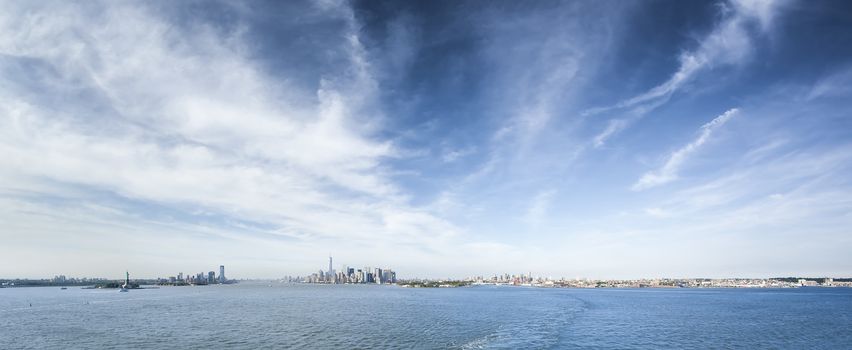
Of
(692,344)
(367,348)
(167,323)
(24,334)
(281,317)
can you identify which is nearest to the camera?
(367,348)

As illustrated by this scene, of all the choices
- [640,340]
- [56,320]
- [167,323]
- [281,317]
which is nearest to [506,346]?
[640,340]

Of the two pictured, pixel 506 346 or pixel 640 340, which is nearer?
pixel 506 346

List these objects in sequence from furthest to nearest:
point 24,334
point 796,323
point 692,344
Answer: point 796,323
point 24,334
point 692,344

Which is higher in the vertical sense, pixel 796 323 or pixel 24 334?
pixel 24 334

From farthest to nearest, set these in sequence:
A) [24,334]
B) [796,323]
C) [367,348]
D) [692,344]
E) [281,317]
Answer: [281,317] < [796,323] < [24,334] < [692,344] < [367,348]

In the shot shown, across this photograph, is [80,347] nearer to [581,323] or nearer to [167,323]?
[167,323]

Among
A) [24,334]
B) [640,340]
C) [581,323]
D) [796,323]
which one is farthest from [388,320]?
[796,323]

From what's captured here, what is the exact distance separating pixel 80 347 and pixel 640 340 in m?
72.7

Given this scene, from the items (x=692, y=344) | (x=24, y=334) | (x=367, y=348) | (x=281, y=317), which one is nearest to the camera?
(x=367, y=348)

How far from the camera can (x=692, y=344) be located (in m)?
55.4

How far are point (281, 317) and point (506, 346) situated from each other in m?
52.4

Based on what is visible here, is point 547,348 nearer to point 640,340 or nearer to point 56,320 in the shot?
point 640,340

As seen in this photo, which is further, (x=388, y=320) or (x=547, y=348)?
(x=388, y=320)

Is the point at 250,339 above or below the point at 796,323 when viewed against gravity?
above
